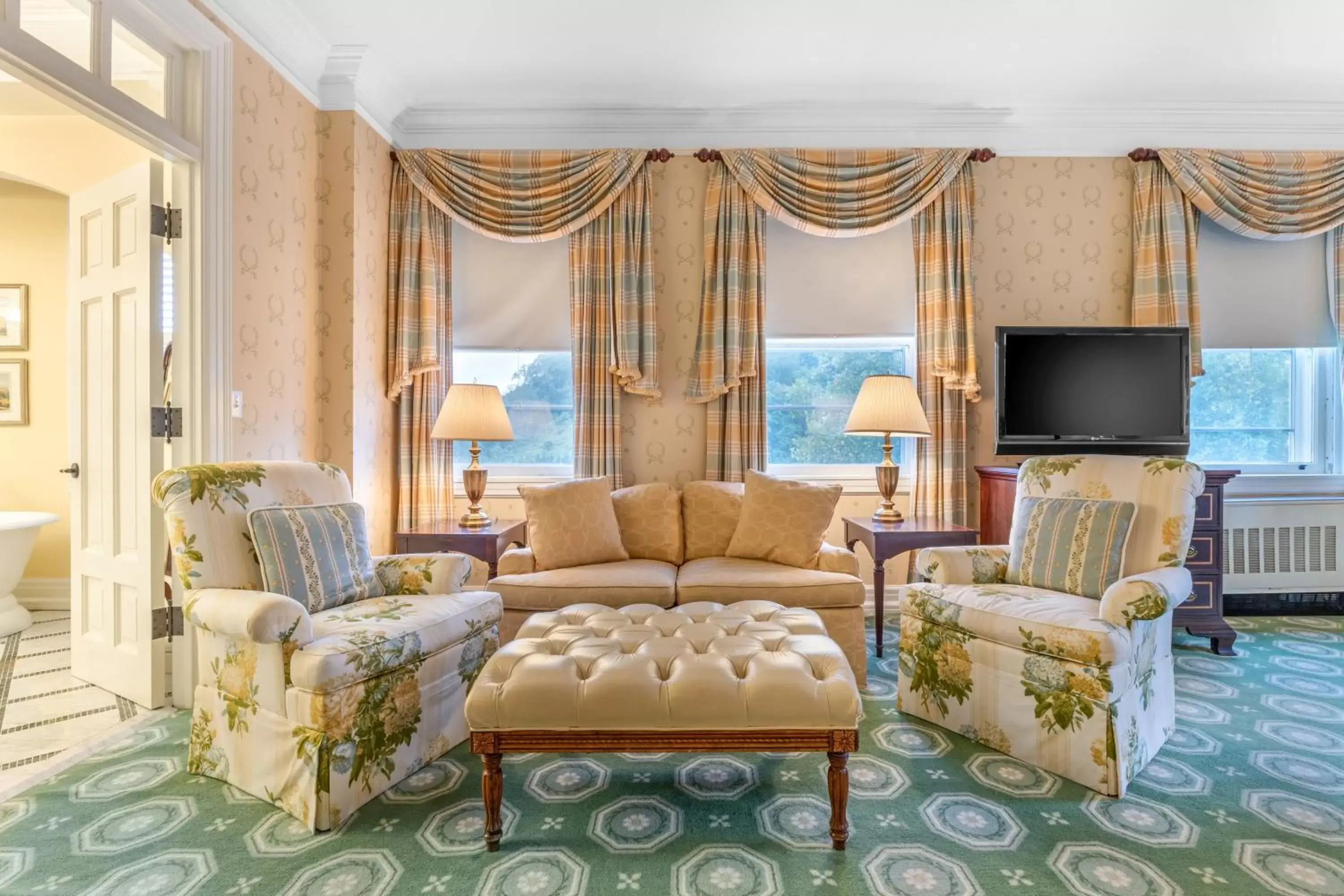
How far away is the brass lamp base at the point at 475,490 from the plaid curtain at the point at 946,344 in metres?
2.44

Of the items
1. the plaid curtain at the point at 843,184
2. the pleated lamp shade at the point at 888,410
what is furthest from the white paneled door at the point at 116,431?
the pleated lamp shade at the point at 888,410

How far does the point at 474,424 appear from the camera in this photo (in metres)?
3.24

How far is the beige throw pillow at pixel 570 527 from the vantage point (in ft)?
9.90

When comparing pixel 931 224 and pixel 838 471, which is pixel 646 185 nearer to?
pixel 931 224

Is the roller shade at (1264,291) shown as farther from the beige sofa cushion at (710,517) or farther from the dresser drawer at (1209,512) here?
the beige sofa cushion at (710,517)

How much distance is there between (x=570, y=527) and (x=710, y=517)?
0.73m

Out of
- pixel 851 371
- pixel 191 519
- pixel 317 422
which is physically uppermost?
pixel 851 371

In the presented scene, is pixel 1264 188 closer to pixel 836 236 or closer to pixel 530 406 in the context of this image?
pixel 836 236

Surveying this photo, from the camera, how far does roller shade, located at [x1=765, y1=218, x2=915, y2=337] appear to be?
3852mm

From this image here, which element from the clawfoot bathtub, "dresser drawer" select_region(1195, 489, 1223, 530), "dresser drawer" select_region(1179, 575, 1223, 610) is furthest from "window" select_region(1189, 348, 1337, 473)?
the clawfoot bathtub

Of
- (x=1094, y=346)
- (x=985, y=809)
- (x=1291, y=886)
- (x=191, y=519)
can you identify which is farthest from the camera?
(x=1094, y=346)

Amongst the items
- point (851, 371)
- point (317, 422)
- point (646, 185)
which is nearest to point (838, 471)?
point (851, 371)

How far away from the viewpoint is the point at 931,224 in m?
3.75

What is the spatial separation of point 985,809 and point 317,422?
10.7 ft
